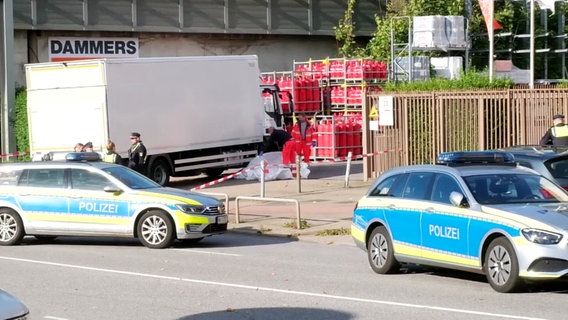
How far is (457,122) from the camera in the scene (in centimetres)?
2547

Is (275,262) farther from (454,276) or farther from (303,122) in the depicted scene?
(303,122)

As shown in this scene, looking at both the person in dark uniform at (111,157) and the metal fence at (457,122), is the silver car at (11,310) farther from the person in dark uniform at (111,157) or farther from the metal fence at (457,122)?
the metal fence at (457,122)

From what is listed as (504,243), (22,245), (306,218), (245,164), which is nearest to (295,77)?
(245,164)

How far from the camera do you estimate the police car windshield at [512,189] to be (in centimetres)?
1197

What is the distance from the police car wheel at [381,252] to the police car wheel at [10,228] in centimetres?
704

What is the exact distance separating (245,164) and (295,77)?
31.4ft

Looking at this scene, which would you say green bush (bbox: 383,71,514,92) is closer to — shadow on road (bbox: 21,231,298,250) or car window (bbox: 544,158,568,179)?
shadow on road (bbox: 21,231,298,250)

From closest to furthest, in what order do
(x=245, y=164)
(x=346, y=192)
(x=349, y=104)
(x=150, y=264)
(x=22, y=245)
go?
(x=150, y=264), (x=22, y=245), (x=346, y=192), (x=245, y=164), (x=349, y=104)

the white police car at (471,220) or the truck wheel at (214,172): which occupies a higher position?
the white police car at (471,220)

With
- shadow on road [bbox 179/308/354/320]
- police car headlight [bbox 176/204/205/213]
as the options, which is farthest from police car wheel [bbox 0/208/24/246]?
shadow on road [bbox 179/308/354/320]

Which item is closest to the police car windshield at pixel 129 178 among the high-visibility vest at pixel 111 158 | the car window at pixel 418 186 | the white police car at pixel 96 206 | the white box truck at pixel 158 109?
the white police car at pixel 96 206

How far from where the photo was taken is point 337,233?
18.5 metres

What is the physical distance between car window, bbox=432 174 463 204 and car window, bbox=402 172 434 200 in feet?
0.37

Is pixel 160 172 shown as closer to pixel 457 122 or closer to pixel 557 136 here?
pixel 457 122
